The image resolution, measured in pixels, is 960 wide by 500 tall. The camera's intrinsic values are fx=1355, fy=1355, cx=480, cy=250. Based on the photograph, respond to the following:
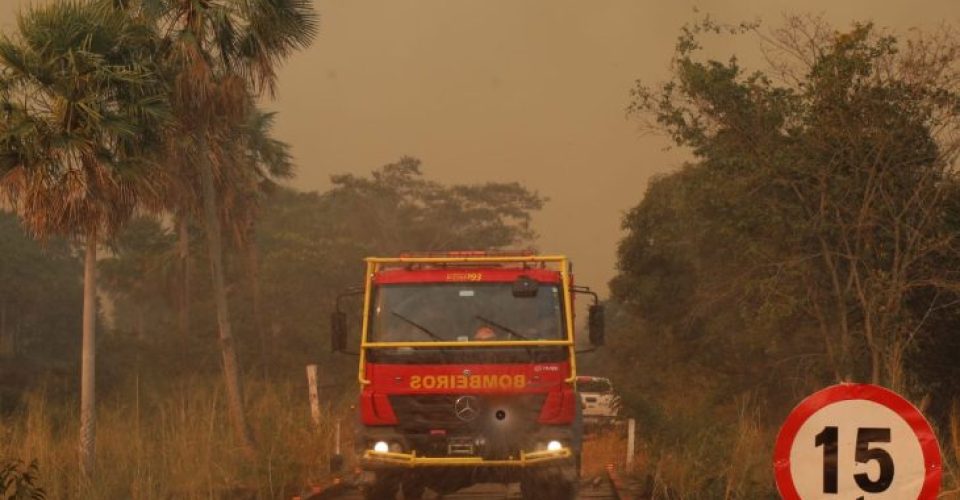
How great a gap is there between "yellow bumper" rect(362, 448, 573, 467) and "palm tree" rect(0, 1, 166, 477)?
20.0ft

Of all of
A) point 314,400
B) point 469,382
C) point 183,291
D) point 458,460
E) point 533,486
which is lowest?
point 533,486

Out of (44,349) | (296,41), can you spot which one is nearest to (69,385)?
(296,41)

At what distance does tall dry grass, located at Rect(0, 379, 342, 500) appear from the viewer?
15.7m

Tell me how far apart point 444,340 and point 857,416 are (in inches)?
360

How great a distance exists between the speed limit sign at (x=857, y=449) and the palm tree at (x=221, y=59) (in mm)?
18568

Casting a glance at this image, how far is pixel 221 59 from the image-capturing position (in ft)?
82.5

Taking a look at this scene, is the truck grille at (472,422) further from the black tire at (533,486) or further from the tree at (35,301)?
the tree at (35,301)

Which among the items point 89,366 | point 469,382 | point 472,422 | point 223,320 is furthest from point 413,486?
point 223,320

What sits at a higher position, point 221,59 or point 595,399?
point 221,59

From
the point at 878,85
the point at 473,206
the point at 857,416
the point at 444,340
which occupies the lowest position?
the point at 857,416

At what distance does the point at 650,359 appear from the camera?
139 feet

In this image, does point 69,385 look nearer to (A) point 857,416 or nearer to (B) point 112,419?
(B) point 112,419

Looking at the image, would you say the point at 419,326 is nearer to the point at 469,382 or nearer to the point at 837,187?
the point at 469,382

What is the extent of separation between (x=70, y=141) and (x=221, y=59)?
609cm
